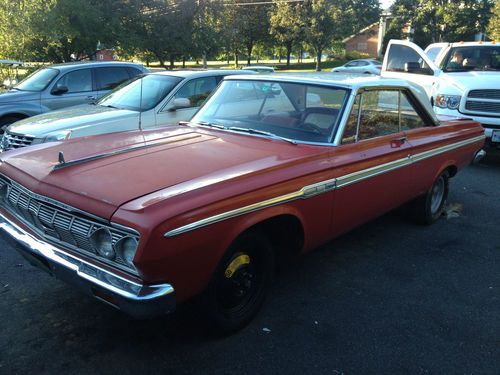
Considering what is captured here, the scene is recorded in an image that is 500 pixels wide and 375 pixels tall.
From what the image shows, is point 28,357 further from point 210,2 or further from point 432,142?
point 210,2

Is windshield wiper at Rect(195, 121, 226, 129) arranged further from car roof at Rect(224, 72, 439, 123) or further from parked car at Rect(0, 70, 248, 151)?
parked car at Rect(0, 70, 248, 151)

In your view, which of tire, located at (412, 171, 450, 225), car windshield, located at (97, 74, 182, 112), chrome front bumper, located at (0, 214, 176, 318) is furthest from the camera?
car windshield, located at (97, 74, 182, 112)

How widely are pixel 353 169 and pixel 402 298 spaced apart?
1.10 meters

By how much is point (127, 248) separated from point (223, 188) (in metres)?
0.66

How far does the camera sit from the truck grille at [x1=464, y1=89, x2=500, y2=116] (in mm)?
7891

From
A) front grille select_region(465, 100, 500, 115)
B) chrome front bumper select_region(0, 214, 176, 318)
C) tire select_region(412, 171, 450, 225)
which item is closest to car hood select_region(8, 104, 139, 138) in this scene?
chrome front bumper select_region(0, 214, 176, 318)

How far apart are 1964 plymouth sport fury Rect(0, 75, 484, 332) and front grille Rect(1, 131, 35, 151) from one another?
2798 millimetres

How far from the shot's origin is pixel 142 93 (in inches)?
283

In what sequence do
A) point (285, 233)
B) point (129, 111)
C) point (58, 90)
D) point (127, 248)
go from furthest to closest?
point (58, 90)
point (129, 111)
point (285, 233)
point (127, 248)

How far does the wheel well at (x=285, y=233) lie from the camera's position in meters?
3.21

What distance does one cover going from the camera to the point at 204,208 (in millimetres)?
2561

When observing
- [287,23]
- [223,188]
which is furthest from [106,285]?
[287,23]

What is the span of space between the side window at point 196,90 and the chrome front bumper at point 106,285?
4.64 m

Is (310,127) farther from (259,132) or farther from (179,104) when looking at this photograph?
(179,104)
